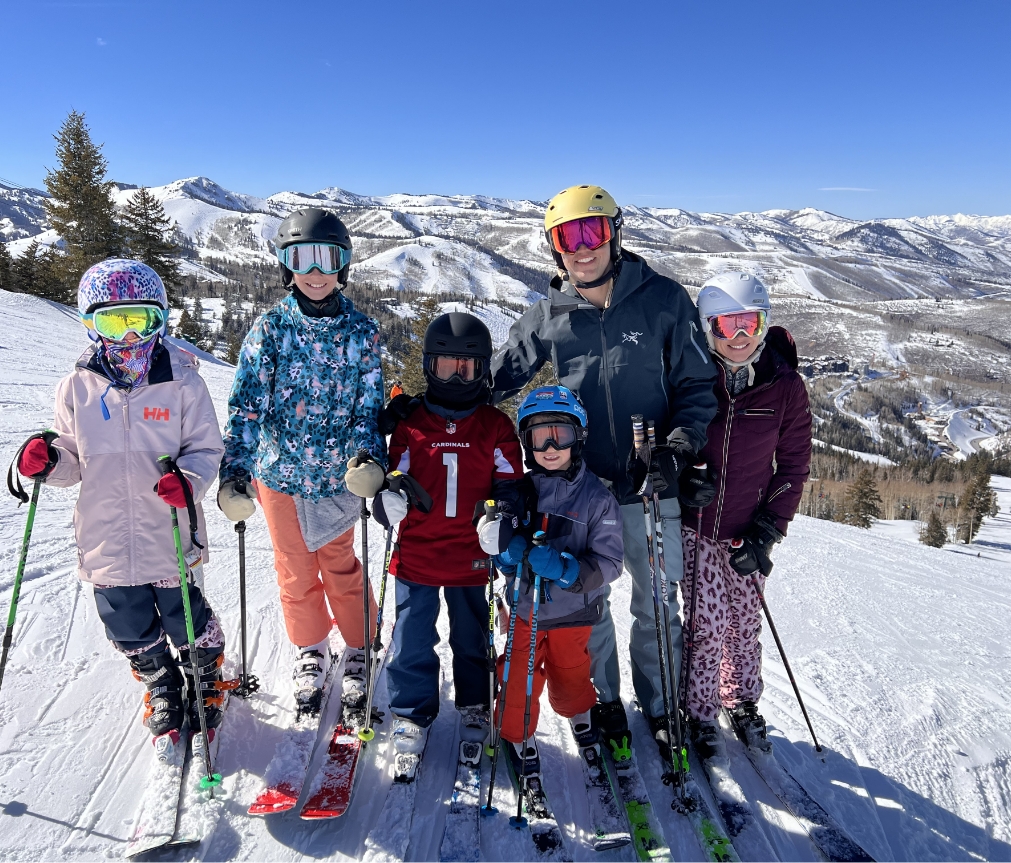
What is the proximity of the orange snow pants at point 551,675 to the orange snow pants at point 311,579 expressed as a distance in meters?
1.02

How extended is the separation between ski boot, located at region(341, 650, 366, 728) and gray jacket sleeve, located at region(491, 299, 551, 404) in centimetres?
186

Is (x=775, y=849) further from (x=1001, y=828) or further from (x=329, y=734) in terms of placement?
(x=329, y=734)

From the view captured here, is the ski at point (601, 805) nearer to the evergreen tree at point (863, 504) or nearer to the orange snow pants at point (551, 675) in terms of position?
the orange snow pants at point (551, 675)

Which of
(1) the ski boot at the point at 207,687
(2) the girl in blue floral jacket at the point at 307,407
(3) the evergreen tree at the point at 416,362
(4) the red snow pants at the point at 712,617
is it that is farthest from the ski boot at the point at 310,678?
(3) the evergreen tree at the point at 416,362

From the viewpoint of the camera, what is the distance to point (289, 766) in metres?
2.96

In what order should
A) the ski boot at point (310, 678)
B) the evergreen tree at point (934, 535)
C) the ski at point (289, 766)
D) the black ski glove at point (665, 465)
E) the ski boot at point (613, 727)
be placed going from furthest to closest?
1. the evergreen tree at point (934, 535)
2. the ski boot at point (310, 678)
3. the ski boot at point (613, 727)
4. the black ski glove at point (665, 465)
5. the ski at point (289, 766)

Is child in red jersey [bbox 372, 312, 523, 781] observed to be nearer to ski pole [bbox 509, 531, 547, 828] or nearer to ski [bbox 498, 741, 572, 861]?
ski pole [bbox 509, 531, 547, 828]

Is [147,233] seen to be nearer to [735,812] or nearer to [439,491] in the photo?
[439,491]

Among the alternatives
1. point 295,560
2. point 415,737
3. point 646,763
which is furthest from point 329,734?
point 646,763

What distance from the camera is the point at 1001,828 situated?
2965 mm

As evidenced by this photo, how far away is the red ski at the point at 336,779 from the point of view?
8.87 feet

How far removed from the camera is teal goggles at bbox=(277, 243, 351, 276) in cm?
300

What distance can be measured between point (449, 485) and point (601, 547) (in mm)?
840

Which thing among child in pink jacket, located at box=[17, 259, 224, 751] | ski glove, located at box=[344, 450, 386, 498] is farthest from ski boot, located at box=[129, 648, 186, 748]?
ski glove, located at box=[344, 450, 386, 498]
